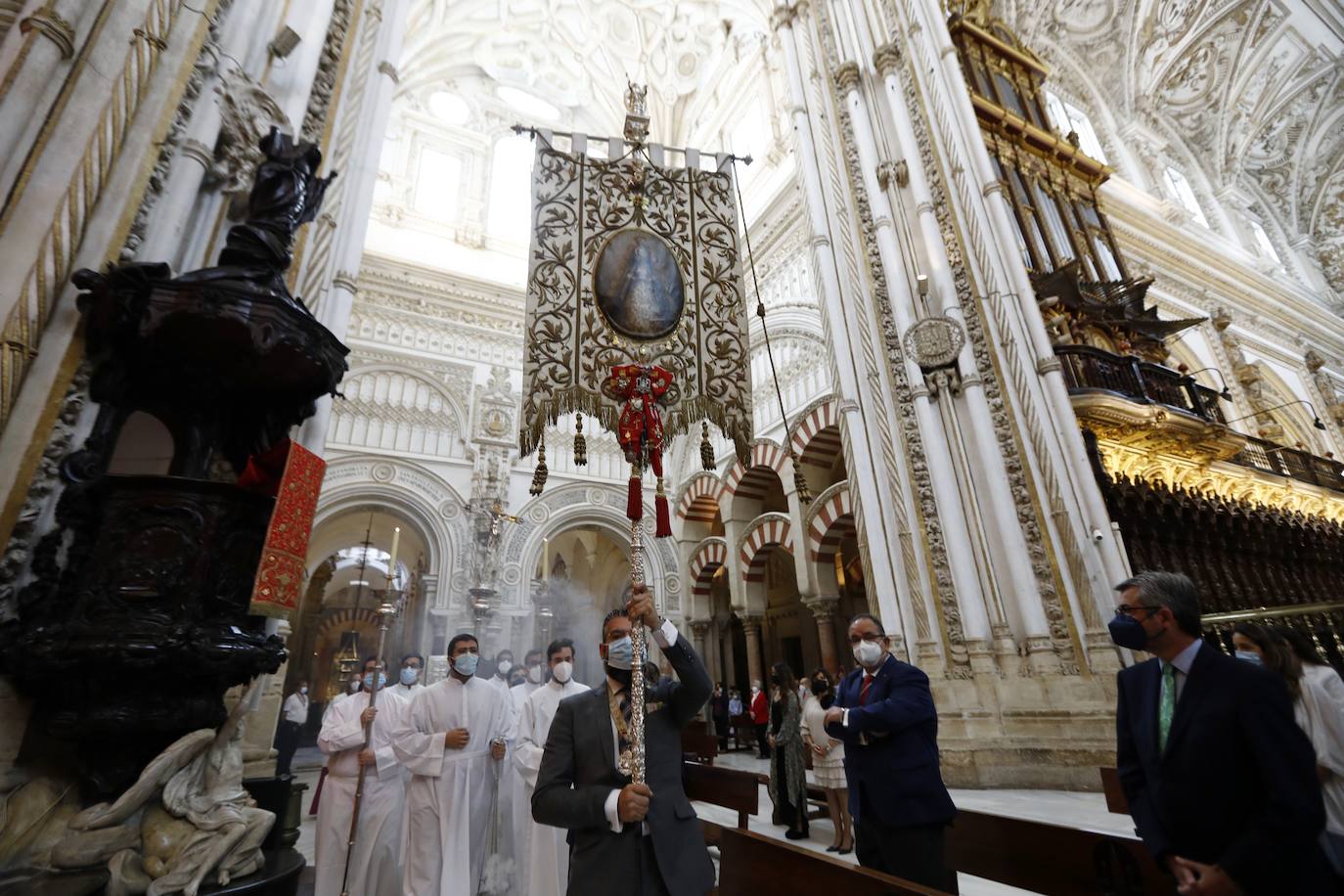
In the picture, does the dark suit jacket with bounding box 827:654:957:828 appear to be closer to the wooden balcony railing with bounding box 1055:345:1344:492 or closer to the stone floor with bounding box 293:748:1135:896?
the stone floor with bounding box 293:748:1135:896

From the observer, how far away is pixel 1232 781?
1313mm

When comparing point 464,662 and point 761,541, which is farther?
point 761,541

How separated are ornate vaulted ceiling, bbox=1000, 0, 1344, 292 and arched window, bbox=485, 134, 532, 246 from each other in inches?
443

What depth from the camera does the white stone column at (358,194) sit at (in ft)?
14.2

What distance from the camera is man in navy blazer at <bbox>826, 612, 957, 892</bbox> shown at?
205 centimetres

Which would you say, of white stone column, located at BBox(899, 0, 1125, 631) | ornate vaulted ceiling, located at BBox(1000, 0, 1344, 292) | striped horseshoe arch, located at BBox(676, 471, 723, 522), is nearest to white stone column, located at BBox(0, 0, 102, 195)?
white stone column, located at BBox(899, 0, 1125, 631)

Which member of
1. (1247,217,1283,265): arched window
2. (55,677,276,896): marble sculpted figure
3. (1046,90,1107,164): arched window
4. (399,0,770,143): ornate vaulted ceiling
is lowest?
(55,677,276,896): marble sculpted figure

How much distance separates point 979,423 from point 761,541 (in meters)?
4.84

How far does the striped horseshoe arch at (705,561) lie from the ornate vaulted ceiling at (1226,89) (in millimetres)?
12946

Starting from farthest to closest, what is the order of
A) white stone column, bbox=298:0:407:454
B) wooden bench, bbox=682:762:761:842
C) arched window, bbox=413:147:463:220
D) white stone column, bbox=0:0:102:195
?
arched window, bbox=413:147:463:220
white stone column, bbox=298:0:407:454
wooden bench, bbox=682:762:761:842
white stone column, bbox=0:0:102:195

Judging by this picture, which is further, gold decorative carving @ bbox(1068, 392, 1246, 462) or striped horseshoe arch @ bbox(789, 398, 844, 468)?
striped horseshoe arch @ bbox(789, 398, 844, 468)

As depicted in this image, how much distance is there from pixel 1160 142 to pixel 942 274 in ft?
46.3

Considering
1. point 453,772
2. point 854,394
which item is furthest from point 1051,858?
point 854,394

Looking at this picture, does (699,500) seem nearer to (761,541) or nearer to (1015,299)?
(761,541)
